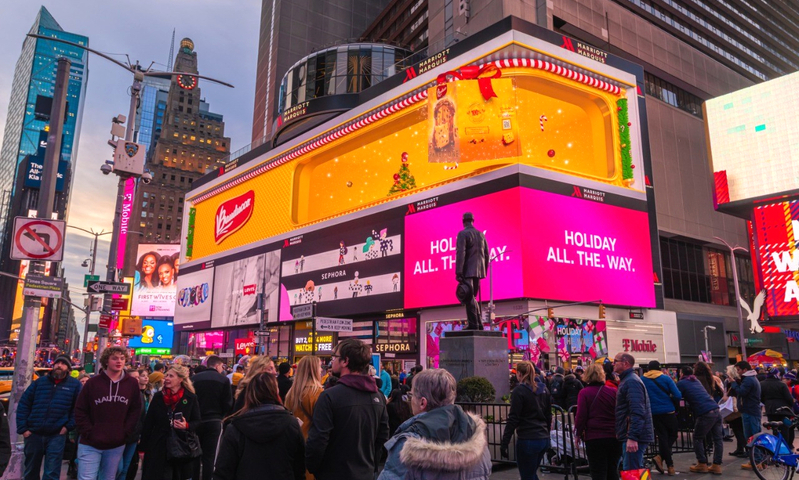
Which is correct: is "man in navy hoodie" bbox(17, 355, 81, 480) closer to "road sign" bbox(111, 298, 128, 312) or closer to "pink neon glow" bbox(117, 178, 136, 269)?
"pink neon glow" bbox(117, 178, 136, 269)

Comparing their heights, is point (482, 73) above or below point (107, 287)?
above

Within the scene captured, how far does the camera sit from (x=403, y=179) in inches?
1756

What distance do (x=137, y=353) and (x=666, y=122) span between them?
70.1m

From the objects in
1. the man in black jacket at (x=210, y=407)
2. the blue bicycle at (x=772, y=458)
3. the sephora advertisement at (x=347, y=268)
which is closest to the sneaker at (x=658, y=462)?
the blue bicycle at (x=772, y=458)

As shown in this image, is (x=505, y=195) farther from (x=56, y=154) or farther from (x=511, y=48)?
(x=56, y=154)

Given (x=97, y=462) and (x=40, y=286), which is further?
(x=40, y=286)

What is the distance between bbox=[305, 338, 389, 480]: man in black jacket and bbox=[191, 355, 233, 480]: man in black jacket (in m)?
3.70

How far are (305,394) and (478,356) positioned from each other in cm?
838

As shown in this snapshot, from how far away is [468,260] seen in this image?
1406 cm

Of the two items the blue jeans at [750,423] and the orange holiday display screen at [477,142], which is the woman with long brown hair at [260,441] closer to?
the blue jeans at [750,423]

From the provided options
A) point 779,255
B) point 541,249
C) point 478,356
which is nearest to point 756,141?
point 779,255

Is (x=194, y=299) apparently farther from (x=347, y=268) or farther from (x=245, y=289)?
(x=347, y=268)

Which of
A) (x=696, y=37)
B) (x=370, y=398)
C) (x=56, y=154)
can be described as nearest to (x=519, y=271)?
(x=56, y=154)

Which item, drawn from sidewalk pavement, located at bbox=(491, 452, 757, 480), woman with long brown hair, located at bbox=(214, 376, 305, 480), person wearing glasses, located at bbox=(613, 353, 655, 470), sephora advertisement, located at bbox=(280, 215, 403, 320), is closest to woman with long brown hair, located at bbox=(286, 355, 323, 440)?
woman with long brown hair, located at bbox=(214, 376, 305, 480)
